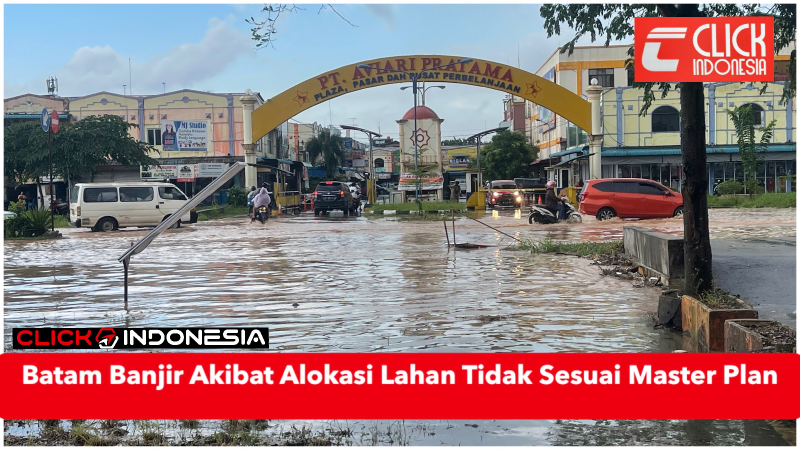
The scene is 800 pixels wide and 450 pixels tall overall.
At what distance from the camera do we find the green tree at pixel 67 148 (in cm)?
4203

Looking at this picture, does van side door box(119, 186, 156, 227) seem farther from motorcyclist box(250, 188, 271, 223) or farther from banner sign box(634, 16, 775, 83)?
banner sign box(634, 16, 775, 83)

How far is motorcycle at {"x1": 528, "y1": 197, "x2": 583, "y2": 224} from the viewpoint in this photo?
25844mm

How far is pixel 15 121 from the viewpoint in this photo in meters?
49.4

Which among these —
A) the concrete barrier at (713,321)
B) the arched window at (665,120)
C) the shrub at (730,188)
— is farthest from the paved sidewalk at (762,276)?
the arched window at (665,120)

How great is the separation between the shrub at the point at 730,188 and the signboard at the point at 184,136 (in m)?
29.7

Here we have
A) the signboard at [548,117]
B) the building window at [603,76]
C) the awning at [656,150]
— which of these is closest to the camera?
the awning at [656,150]

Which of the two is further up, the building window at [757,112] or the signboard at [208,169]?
the building window at [757,112]

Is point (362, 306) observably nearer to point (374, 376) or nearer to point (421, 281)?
point (421, 281)

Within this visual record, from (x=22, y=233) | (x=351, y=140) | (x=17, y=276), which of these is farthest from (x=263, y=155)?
(x=351, y=140)

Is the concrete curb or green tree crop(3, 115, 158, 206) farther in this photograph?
green tree crop(3, 115, 158, 206)

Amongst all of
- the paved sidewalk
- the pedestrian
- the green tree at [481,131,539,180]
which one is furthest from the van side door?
the green tree at [481,131,539,180]

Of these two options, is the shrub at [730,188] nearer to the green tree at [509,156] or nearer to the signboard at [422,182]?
the signboard at [422,182]
